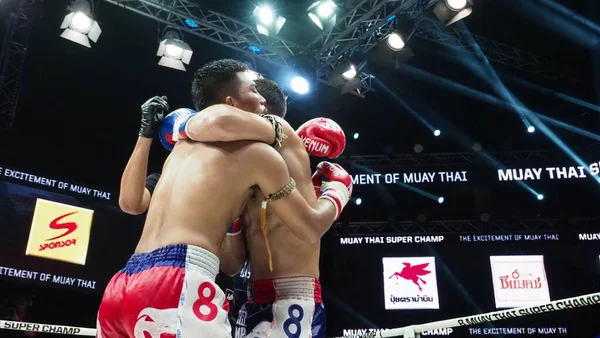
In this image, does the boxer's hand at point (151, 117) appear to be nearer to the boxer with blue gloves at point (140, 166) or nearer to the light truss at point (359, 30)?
the boxer with blue gloves at point (140, 166)

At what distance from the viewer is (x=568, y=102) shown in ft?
31.1

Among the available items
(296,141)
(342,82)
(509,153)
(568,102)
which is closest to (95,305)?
(342,82)

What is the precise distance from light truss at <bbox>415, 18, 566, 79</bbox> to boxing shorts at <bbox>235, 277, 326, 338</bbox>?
6.72 metres

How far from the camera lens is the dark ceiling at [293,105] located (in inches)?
265

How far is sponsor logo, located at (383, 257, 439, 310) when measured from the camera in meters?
8.49

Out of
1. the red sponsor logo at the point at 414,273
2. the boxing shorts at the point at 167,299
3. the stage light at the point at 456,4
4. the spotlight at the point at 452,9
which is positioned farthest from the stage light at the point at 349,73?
the boxing shorts at the point at 167,299

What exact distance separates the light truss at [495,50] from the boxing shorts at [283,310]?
22.1 ft

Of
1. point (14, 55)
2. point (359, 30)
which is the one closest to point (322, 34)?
point (359, 30)

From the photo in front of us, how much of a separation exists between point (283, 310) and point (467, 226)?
8.24 metres

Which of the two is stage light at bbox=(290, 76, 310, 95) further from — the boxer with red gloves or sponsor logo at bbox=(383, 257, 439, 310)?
the boxer with red gloves

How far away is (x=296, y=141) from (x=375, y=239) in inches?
299

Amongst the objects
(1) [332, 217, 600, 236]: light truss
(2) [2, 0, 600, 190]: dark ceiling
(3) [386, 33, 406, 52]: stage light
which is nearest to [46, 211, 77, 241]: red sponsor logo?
(2) [2, 0, 600, 190]: dark ceiling

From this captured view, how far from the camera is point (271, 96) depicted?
1.92 metres

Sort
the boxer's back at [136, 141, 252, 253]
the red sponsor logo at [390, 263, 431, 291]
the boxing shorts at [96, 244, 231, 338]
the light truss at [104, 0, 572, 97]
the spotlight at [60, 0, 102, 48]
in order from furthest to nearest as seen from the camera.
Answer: the red sponsor logo at [390, 263, 431, 291] → the light truss at [104, 0, 572, 97] → the spotlight at [60, 0, 102, 48] → the boxer's back at [136, 141, 252, 253] → the boxing shorts at [96, 244, 231, 338]
